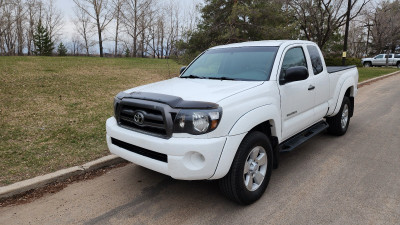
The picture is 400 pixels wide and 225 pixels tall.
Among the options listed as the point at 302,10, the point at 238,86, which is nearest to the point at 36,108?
the point at 238,86

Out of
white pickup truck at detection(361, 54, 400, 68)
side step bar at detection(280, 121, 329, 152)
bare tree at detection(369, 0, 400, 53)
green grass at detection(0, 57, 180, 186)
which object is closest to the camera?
side step bar at detection(280, 121, 329, 152)

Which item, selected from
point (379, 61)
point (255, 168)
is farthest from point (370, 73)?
point (255, 168)

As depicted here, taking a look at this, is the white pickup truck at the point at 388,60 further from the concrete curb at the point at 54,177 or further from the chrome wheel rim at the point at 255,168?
the concrete curb at the point at 54,177

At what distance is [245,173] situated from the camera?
3.09 metres

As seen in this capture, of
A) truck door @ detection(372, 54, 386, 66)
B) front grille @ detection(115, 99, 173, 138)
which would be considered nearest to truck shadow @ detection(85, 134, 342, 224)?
front grille @ detection(115, 99, 173, 138)

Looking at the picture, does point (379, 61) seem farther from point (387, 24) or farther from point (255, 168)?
point (255, 168)

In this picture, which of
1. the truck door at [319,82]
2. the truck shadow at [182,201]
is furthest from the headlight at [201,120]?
the truck door at [319,82]

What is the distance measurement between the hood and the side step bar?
3.28ft

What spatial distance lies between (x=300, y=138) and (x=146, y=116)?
240 centimetres

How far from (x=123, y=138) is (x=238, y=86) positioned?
1.41 metres

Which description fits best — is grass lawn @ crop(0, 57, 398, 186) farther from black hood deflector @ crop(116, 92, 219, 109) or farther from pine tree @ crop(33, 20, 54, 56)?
pine tree @ crop(33, 20, 54, 56)

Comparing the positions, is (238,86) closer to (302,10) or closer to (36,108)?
(36,108)

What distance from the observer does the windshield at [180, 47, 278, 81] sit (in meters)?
3.70

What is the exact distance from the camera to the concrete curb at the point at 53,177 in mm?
3434
